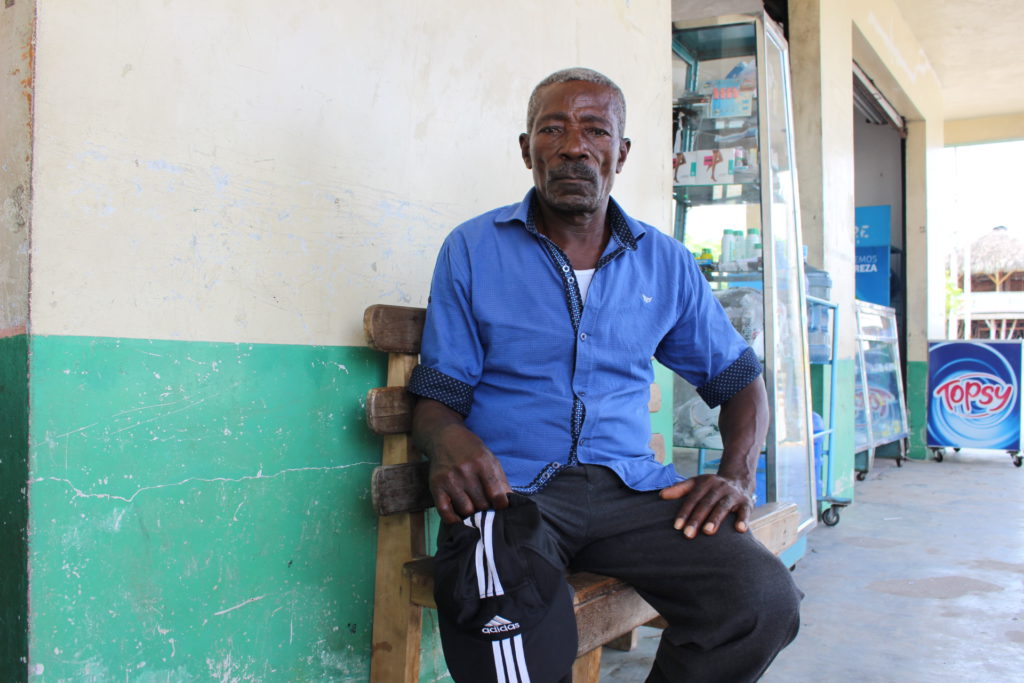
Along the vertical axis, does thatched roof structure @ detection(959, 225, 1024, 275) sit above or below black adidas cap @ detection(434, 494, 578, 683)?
above

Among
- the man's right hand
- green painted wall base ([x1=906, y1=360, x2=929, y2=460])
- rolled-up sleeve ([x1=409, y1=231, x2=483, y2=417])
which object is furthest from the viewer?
green painted wall base ([x1=906, y1=360, x2=929, y2=460])

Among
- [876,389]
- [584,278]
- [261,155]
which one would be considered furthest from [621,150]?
[876,389]

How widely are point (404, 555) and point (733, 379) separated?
2.90ft

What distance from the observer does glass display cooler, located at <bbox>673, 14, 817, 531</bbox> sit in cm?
355

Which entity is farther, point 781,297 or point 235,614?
point 781,297

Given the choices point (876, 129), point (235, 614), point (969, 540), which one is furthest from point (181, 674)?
point (876, 129)

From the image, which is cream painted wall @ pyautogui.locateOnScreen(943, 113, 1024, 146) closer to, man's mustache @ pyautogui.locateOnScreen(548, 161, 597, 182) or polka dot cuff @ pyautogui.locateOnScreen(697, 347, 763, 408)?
polka dot cuff @ pyautogui.locateOnScreen(697, 347, 763, 408)

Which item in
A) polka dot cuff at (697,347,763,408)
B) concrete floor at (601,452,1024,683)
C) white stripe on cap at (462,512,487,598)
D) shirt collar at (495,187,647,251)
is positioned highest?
shirt collar at (495,187,647,251)

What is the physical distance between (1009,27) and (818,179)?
4065 mm

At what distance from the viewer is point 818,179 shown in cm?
525

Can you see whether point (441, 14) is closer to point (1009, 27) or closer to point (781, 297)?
point (781, 297)

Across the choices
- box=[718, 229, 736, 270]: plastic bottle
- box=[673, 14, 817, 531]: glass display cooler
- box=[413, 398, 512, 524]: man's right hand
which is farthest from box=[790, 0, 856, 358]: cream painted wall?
box=[413, 398, 512, 524]: man's right hand

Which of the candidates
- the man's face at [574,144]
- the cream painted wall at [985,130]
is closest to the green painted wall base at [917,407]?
the cream painted wall at [985,130]

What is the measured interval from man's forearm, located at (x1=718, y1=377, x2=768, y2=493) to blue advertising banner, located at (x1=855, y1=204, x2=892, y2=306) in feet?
24.0
